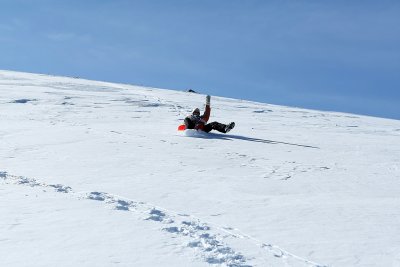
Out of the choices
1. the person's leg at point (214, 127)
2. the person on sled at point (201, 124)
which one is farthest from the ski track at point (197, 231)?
the person's leg at point (214, 127)

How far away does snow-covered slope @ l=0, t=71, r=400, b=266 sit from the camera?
16.9 ft

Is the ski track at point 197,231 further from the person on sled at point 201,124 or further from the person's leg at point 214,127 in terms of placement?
the person's leg at point 214,127

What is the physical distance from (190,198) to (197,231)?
1.54 metres

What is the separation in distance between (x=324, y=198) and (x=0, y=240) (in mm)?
4627

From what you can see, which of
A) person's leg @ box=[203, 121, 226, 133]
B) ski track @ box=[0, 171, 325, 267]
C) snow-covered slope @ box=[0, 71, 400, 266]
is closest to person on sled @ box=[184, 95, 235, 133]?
person's leg @ box=[203, 121, 226, 133]

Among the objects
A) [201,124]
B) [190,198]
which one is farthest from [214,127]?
[190,198]

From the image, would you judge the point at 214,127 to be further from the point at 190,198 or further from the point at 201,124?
the point at 190,198

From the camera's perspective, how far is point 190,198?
7387 mm

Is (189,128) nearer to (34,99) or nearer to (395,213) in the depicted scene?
(395,213)

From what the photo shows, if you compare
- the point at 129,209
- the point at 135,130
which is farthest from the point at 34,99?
the point at 129,209

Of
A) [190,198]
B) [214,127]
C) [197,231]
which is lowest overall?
[197,231]

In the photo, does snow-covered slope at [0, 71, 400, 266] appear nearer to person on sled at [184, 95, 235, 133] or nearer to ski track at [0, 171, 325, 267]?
ski track at [0, 171, 325, 267]

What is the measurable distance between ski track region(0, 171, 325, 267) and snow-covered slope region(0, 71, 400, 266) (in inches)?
0.6

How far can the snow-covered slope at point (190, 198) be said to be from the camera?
5.15m
